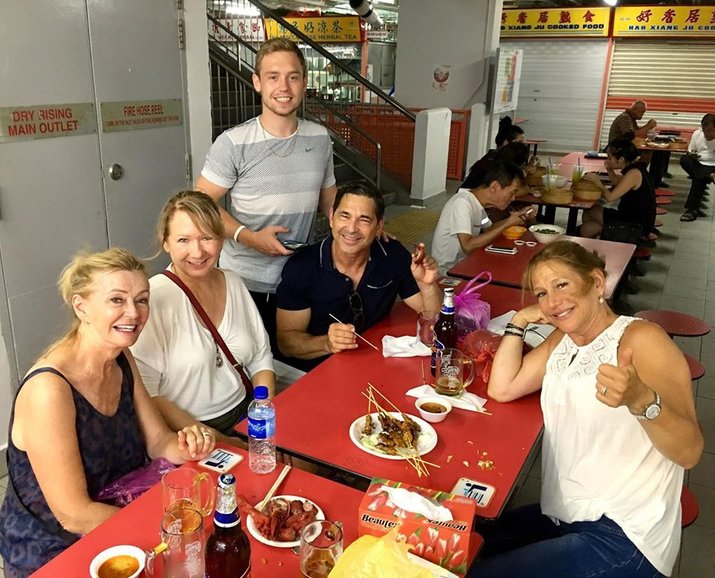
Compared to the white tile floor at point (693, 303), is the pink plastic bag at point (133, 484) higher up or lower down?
higher up

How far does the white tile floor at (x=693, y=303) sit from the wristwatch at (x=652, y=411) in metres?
1.49

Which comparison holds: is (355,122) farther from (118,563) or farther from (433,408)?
(118,563)

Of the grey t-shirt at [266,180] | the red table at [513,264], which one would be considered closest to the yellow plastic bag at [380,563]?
the grey t-shirt at [266,180]

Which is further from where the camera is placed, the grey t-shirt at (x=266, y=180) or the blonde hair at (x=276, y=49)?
the grey t-shirt at (x=266, y=180)

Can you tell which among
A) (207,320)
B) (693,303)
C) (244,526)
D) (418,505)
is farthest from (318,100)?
(418,505)

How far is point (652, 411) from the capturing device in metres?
1.64

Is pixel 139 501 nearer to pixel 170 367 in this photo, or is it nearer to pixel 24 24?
pixel 170 367

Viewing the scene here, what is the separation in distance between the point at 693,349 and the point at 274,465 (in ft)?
14.7

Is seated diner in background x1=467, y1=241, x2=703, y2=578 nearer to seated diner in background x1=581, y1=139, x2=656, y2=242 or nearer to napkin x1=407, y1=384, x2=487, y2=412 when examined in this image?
napkin x1=407, y1=384, x2=487, y2=412

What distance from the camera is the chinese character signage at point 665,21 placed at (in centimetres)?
1346

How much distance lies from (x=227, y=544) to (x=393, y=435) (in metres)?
0.72

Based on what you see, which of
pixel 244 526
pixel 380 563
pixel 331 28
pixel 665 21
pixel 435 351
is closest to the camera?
pixel 380 563

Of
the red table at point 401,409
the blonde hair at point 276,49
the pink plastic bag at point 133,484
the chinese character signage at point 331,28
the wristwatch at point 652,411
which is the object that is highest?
the chinese character signage at point 331,28

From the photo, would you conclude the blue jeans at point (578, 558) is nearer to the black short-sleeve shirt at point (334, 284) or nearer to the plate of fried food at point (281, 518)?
the plate of fried food at point (281, 518)
